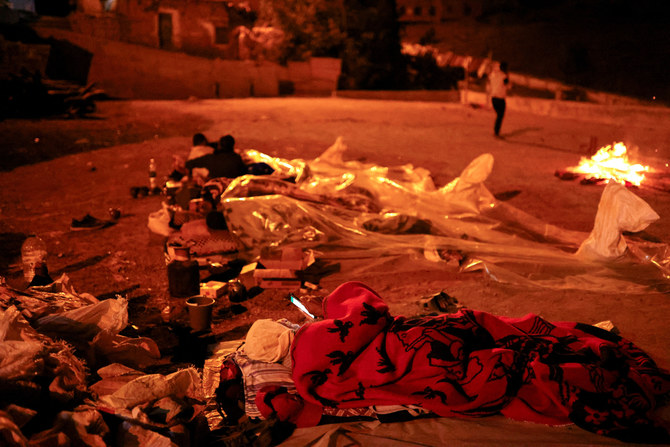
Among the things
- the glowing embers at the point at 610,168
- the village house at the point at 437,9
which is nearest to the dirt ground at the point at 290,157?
the glowing embers at the point at 610,168

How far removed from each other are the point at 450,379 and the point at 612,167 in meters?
6.94

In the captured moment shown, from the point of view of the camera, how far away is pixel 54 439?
7.06ft

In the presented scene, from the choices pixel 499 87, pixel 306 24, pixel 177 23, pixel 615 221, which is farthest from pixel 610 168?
pixel 177 23

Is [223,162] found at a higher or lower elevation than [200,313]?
higher

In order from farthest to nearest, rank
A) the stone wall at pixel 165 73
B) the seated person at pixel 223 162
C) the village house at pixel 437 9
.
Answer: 1. the village house at pixel 437 9
2. the stone wall at pixel 165 73
3. the seated person at pixel 223 162

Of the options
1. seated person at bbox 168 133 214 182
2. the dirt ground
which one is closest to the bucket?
the dirt ground

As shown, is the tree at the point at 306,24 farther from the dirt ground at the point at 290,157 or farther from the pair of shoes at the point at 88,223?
the pair of shoes at the point at 88,223

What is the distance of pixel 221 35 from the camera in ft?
65.6

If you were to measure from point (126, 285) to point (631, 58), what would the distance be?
29.1m

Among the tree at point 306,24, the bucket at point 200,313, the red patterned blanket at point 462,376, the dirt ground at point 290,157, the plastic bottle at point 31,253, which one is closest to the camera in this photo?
the red patterned blanket at point 462,376

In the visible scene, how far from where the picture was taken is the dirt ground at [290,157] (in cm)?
425

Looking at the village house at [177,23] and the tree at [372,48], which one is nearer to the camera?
the village house at [177,23]

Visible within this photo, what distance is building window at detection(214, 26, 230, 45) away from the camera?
19.9m

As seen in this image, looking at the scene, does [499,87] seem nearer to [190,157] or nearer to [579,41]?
[190,157]
